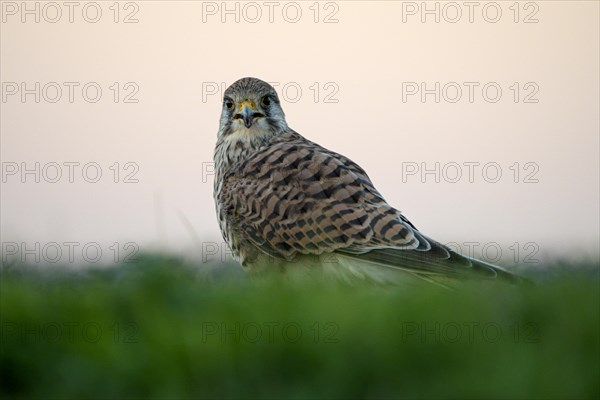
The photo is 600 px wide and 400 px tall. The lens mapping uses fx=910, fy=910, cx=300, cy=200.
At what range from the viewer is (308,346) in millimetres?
3068

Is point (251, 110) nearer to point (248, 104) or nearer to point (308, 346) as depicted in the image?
point (248, 104)

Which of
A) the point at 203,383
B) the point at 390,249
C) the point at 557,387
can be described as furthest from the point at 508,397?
the point at 390,249

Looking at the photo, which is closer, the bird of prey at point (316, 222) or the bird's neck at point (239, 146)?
the bird of prey at point (316, 222)

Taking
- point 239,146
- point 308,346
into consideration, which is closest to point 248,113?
point 239,146

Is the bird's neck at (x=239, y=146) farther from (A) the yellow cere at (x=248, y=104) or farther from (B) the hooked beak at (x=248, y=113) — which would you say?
(A) the yellow cere at (x=248, y=104)

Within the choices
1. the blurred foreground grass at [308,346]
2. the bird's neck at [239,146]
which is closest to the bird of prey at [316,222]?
the bird's neck at [239,146]

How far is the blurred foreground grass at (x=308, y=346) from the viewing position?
114 inches

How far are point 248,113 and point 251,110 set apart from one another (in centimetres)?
4

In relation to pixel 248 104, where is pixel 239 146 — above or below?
below

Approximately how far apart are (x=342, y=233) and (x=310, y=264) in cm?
26

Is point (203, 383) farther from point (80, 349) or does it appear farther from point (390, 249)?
point (390, 249)

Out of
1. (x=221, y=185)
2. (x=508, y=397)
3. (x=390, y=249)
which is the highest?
(x=221, y=185)

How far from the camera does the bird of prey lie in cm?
508

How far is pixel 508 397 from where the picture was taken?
2.79m
